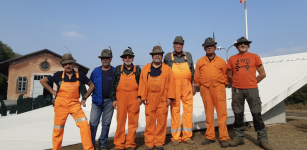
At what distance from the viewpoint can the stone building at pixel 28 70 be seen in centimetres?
2303

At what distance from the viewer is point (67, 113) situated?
3393 millimetres

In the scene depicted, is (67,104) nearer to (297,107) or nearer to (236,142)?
(236,142)

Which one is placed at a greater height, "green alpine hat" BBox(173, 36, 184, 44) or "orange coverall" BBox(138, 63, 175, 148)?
"green alpine hat" BBox(173, 36, 184, 44)

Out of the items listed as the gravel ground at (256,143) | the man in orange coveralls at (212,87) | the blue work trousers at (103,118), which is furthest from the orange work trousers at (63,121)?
the man in orange coveralls at (212,87)

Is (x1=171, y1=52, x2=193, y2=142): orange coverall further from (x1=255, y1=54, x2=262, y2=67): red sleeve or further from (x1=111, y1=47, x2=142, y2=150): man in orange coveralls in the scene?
(x1=255, y1=54, x2=262, y2=67): red sleeve

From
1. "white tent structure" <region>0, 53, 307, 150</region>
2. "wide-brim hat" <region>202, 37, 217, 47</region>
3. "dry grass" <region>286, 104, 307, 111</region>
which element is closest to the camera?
"wide-brim hat" <region>202, 37, 217, 47</region>

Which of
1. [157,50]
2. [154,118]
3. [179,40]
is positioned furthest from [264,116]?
[157,50]

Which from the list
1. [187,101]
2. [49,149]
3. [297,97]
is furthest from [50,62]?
[297,97]

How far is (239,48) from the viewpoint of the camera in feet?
12.7

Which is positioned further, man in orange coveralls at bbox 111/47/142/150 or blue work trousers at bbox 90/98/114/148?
blue work trousers at bbox 90/98/114/148

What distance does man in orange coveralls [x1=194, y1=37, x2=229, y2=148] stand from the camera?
12.5ft

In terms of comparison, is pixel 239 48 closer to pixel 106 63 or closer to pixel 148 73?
pixel 148 73

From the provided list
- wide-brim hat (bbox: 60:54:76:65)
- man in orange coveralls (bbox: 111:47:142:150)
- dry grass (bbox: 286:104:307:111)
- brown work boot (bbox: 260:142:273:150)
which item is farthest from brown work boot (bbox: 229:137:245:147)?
dry grass (bbox: 286:104:307:111)

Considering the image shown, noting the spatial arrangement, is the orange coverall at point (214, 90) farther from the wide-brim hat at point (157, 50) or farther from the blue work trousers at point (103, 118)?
the blue work trousers at point (103, 118)
